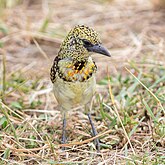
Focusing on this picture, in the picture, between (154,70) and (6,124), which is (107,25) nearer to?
(154,70)

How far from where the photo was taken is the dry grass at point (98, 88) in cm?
374

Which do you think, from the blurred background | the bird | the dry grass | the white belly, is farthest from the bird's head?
the blurred background

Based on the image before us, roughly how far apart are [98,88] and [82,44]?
4.56 ft

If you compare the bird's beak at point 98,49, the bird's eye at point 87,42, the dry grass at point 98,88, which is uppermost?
the bird's eye at point 87,42

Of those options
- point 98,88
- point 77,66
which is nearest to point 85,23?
point 98,88

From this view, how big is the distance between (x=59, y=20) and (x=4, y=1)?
0.80m

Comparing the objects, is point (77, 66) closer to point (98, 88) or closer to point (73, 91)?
point (73, 91)

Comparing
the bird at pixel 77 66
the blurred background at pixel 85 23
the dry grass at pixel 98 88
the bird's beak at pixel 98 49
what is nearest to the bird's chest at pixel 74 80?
the bird at pixel 77 66

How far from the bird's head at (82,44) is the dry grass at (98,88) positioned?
0.37 meters

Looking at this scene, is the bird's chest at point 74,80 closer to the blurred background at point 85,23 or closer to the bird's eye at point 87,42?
the bird's eye at point 87,42

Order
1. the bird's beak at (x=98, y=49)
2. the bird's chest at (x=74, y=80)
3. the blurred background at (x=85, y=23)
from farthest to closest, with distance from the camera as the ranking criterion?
the blurred background at (x=85, y=23) < the bird's chest at (x=74, y=80) < the bird's beak at (x=98, y=49)

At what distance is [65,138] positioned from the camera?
4020 mm

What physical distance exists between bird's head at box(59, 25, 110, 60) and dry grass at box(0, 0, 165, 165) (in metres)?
0.37

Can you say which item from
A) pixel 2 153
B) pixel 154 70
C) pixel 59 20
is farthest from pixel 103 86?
pixel 59 20
